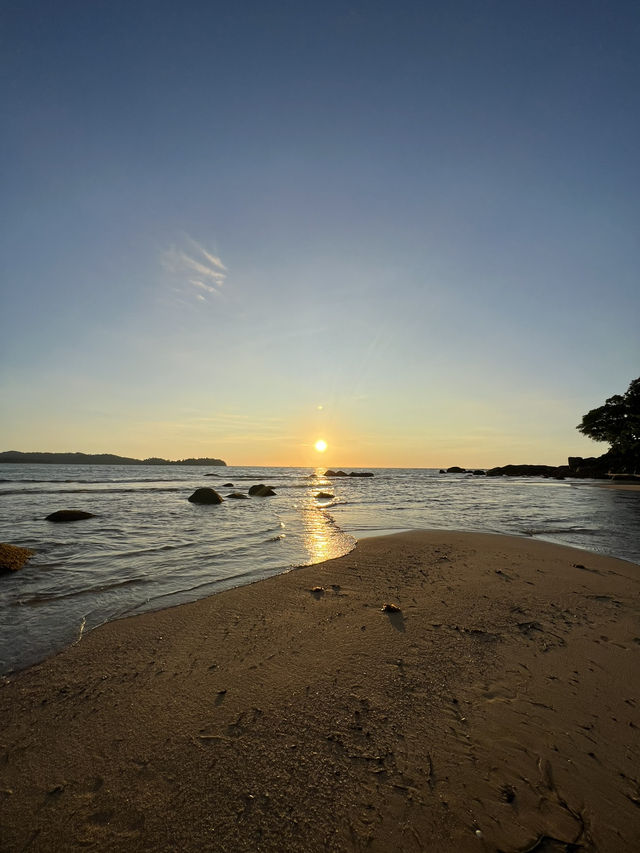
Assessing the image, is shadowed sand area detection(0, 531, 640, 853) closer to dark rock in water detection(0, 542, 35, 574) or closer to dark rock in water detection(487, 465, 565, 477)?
dark rock in water detection(0, 542, 35, 574)

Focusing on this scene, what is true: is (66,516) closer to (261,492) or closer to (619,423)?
(261,492)

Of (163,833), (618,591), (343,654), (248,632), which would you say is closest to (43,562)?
(248,632)

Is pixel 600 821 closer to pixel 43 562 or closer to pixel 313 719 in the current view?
pixel 313 719

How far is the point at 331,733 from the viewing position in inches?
110

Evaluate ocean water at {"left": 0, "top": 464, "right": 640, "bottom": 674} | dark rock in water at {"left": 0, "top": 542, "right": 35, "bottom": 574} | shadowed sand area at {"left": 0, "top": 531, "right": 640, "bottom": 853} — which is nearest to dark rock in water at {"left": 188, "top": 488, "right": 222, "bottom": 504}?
ocean water at {"left": 0, "top": 464, "right": 640, "bottom": 674}

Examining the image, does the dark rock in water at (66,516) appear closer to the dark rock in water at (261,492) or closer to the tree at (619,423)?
the dark rock in water at (261,492)

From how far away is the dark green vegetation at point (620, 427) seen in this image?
173 ft

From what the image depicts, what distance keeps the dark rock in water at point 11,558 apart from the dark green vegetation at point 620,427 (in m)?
66.1

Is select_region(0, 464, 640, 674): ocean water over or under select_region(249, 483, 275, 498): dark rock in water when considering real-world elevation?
under

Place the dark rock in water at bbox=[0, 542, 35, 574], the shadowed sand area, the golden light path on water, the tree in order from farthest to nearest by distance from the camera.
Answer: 1. the tree
2. the golden light path on water
3. the dark rock in water at bbox=[0, 542, 35, 574]
4. the shadowed sand area

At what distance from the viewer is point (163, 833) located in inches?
78.1

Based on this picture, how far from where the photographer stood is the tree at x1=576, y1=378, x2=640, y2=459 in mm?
52750

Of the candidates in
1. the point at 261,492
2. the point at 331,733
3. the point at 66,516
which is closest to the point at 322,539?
the point at 331,733

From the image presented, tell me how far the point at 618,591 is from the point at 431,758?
570cm
